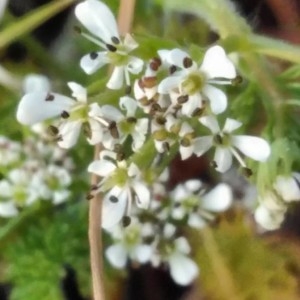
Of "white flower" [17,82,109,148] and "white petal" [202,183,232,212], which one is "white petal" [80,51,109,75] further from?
"white petal" [202,183,232,212]

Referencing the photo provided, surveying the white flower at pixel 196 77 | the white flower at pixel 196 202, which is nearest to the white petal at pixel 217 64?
the white flower at pixel 196 77

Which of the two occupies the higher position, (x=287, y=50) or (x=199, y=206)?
(x=287, y=50)

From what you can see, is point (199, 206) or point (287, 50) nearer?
point (287, 50)

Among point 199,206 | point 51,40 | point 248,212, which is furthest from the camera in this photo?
point 51,40

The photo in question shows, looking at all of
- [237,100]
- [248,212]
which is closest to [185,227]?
[248,212]

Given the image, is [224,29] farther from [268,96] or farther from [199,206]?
[199,206]

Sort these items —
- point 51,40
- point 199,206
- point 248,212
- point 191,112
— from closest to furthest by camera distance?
1. point 191,112
2. point 199,206
3. point 248,212
4. point 51,40

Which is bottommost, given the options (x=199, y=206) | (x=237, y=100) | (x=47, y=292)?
(x=47, y=292)
